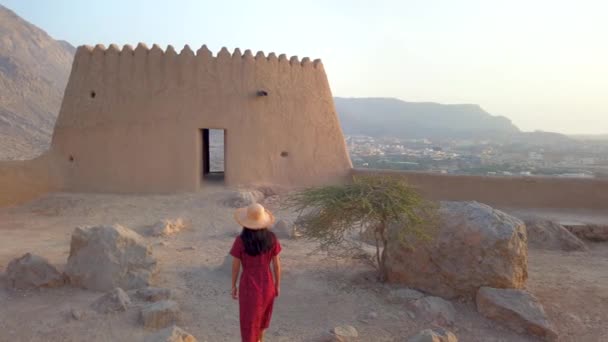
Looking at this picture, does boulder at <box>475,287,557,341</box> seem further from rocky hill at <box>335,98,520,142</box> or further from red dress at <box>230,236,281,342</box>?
rocky hill at <box>335,98,520,142</box>

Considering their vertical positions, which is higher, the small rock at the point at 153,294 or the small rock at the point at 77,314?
the small rock at the point at 153,294

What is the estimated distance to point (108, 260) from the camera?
16.7 feet

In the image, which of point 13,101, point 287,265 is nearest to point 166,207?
point 287,265

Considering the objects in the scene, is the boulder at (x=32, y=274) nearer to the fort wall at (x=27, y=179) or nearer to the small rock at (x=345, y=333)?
the small rock at (x=345, y=333)

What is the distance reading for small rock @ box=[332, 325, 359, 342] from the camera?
4170 millimetres

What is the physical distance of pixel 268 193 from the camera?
10.3 m

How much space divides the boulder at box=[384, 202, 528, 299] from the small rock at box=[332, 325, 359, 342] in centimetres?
129

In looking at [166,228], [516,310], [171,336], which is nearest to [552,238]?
[516,310]

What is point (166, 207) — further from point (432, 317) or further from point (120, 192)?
point (432, 317)

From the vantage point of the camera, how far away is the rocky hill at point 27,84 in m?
31.4

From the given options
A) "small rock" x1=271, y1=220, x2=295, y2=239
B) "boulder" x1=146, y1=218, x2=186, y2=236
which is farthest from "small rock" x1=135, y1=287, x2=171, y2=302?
"small rock" x1=271, y1=220, x2=295, y2=239

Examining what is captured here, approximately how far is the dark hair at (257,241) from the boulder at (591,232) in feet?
23.6

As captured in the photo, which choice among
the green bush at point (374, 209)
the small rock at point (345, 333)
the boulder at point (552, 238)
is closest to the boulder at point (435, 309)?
the green bush at point (374, 209)

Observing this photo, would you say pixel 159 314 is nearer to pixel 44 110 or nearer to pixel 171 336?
pixel 171 336
